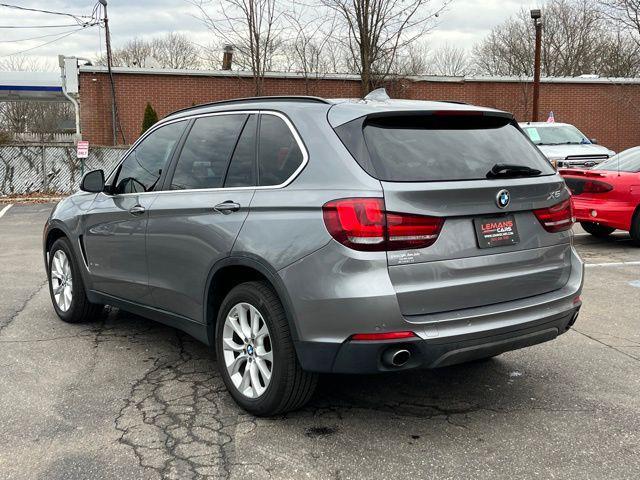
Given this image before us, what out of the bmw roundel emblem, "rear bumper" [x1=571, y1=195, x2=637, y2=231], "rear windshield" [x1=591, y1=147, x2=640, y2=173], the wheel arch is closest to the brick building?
"rear windshield" [x1=591, y1=147, x2=640, y2=173]

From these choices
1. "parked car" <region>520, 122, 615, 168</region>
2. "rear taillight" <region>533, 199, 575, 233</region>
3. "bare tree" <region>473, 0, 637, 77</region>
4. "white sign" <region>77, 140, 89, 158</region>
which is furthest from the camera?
"bare tree" <region>473, 0, 637, 77</region>

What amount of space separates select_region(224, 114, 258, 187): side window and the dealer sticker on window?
4.21ft

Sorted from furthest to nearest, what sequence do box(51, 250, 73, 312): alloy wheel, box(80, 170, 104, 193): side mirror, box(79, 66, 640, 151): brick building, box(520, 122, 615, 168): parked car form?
1. box(79, 66, 640, 151): brick building
2. box(520, 122, 615, 168): parked car
3. box(51, 250, 73, 312): alloy wheel
4. box(80, 170, 104, 193): side mirror

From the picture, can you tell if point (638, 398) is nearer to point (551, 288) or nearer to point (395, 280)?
point (551, 288)

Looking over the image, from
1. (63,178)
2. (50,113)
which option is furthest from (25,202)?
(50,113)

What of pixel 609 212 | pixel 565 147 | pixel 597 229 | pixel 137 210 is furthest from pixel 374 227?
pixel 565 147

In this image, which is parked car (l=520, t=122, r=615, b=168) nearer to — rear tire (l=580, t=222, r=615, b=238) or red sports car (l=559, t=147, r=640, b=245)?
rear tire (l=580, t=222, r=615, b=238)

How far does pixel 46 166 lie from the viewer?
1977 cm

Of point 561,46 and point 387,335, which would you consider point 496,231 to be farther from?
point 561,46

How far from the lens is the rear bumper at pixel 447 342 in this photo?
312 cm

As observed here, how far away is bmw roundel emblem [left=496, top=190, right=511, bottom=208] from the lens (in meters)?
3.39

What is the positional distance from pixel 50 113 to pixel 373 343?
173 ft

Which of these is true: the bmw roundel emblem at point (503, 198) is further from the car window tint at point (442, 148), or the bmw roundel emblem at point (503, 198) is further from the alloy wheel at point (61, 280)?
the alloy wheel at point (61, 280)

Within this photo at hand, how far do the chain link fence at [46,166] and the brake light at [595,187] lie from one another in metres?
14.1
